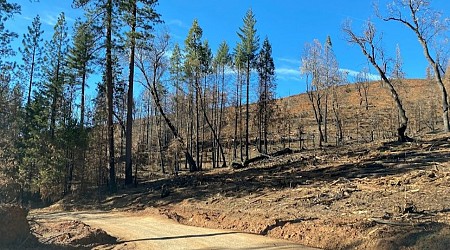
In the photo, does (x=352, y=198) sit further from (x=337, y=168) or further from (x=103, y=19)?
(x=103, y=19)

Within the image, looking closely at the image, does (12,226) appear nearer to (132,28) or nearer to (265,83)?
(132,28)

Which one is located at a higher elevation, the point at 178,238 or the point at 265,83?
the point at 265,83

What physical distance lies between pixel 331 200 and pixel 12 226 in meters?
10.0

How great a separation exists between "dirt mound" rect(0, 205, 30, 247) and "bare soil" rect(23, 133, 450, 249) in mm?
3940

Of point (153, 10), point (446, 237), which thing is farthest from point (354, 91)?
point (446, 237)

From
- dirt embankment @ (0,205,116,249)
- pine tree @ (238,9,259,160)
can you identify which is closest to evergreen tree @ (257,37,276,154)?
pine tree @ (238,9,259,160)

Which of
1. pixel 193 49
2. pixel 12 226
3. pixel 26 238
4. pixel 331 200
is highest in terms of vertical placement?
pixel 193 49

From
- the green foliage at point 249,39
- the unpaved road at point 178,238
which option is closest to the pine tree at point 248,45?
the green foliage at point 249,39

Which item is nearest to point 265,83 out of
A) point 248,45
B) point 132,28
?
point 248,45

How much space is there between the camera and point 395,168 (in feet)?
52.2

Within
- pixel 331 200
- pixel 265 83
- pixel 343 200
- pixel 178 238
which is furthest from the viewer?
pixel 265 83

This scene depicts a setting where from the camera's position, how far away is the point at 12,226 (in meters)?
10.7

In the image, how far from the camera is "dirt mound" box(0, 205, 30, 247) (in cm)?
1048

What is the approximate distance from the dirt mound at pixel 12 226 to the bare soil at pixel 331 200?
3.94 meters
